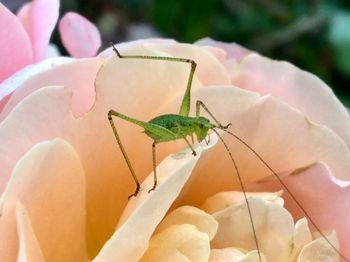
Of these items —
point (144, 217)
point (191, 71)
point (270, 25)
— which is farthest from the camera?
point (270, 25)

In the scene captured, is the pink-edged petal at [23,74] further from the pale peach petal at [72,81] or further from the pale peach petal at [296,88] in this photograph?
the pale peach petal at [296,88]

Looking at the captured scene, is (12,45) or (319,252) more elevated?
(12,45)

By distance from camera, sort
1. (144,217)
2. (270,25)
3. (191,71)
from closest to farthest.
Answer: (144,217), (191,71), (270,25)

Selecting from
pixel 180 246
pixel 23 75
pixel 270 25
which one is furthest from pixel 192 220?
pixel 270 25

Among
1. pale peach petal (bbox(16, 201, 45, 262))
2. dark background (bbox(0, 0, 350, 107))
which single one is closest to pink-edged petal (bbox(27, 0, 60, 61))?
pale peach petal (bbox(16, 201, 45, 262))

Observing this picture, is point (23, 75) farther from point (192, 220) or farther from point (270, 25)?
point (270, 25)

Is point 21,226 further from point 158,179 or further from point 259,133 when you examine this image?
point 259,133
